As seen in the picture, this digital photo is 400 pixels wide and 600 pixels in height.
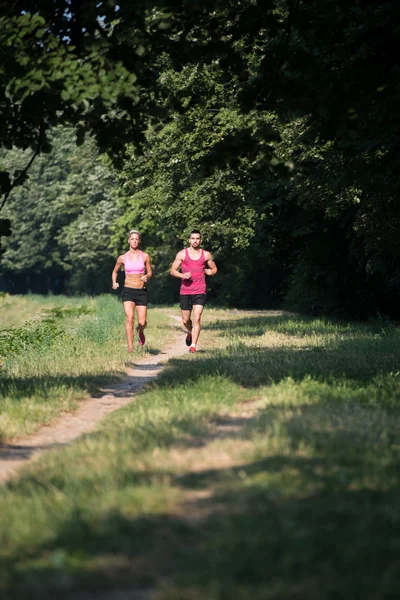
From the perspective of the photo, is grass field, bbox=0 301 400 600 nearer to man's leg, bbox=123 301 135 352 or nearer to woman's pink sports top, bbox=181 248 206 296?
woman's pink sports top, bbox=181 248 206 296

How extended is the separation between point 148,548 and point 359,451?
7.98 feet

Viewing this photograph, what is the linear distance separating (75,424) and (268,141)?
360 cm

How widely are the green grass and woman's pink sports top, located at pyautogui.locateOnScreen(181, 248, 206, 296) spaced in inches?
59.1

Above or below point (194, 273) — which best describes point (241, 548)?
below

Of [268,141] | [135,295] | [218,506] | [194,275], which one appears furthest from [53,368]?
Answer: [218,506]

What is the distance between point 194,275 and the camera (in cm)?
1686

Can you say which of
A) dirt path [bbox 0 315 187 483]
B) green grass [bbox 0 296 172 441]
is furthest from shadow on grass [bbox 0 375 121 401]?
dirt path [bbox 0 315 187 483]

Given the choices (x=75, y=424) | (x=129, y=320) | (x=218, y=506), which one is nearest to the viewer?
(x=218, y=506)

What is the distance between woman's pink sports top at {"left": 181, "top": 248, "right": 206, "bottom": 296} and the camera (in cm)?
1681

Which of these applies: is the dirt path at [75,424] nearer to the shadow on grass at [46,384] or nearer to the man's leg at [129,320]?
the shadow on grass at [46,384]

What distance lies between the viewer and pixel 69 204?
216 ft

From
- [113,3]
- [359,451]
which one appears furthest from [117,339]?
[359,451]

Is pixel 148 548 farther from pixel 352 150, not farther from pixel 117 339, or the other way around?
pixel 117 339

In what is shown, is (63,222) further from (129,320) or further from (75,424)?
(75,424)
